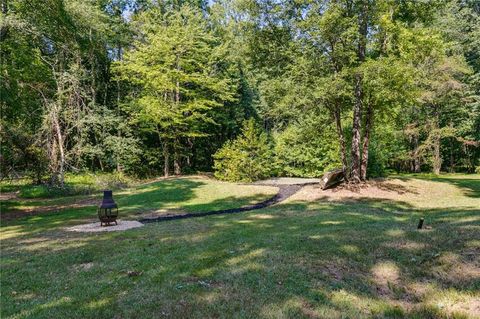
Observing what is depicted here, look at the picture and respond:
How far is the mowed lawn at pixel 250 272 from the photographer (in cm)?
424

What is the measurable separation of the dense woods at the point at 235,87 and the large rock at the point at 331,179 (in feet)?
1.94

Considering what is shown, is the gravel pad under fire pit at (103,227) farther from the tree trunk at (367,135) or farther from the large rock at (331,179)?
the tree trunk at (367,135)

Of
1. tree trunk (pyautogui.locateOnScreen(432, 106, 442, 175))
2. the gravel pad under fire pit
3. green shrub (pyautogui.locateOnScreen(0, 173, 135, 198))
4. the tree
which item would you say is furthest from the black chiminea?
tree trunk (pyautogui.locateOnScreen(432, 106, 442, 175))

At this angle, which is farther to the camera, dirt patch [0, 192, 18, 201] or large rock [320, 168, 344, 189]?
dirt patch [0, 192, 18, 201]

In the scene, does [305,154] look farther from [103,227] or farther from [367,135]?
[103,227]

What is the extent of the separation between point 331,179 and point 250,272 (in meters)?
12.3

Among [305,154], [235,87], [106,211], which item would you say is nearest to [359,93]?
[305,154]

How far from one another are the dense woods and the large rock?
1.94 ft

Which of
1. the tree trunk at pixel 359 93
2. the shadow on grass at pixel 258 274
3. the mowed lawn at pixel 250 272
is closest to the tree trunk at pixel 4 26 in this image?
the mowed lawn at pixel 250 272

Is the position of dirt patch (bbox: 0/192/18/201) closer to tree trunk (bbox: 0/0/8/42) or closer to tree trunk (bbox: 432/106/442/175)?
tree trunk (bbox: 0/0/8/42)

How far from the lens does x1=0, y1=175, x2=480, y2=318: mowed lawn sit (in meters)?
4.24

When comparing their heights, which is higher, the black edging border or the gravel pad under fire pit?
the gravel pad under fire pit

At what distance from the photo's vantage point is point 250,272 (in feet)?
16.9

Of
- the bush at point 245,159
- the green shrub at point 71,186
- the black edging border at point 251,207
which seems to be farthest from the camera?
the bush at point 245,159
